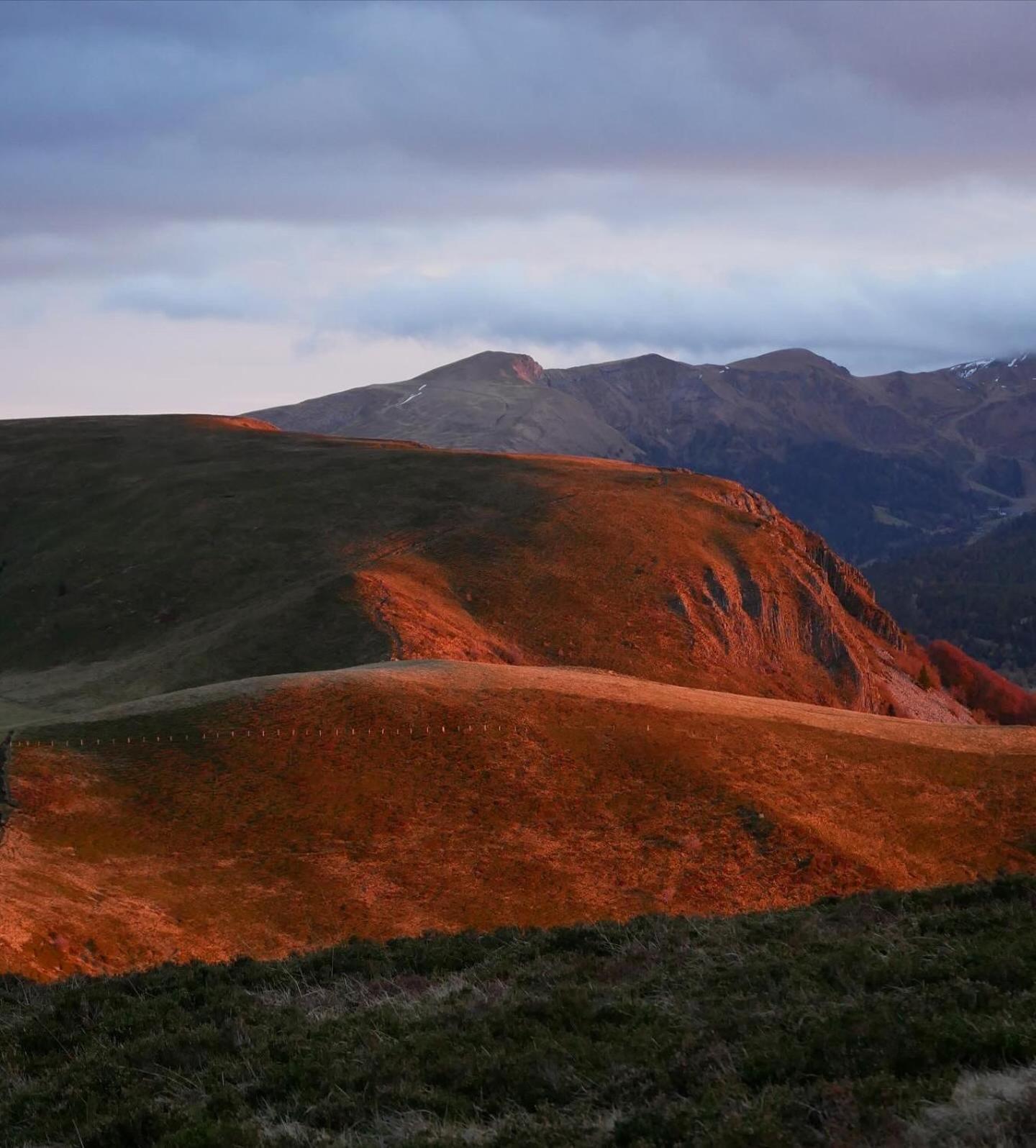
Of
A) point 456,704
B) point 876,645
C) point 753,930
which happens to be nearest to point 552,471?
point 876,645

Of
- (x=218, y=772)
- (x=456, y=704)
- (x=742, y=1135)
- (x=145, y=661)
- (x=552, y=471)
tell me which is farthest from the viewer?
(x=552, y=471)

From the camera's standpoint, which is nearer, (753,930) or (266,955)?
(753,930)

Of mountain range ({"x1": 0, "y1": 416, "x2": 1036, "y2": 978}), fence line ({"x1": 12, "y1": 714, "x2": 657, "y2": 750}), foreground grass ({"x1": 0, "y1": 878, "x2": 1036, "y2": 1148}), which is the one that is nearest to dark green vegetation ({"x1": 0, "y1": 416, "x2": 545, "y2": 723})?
mountain range ({"x1": 0, "y1": 416, "x2": 1036, "y2": 978})

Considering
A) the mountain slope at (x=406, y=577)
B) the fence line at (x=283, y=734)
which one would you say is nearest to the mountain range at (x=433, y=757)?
the fence line at (x=283, y=734)

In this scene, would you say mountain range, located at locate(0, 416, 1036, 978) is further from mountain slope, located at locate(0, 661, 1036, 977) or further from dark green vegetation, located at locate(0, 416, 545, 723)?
dark green vegetation, located at locate(0, 416, 545, 723)

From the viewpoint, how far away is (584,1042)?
48.5ft

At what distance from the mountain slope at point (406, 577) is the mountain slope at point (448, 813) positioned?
28793mm

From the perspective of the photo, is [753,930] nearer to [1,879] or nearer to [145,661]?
[1,879]

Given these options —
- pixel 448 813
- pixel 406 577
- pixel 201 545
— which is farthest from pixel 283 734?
pixel 201 545

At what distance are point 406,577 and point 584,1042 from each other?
8708cm

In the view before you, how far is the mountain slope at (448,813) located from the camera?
3844 cm

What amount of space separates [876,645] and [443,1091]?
13266 cm

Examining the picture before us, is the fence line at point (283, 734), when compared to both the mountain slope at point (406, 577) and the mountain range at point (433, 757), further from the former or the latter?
the mountain slope at point (406, 577)

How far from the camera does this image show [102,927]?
34.8 m
